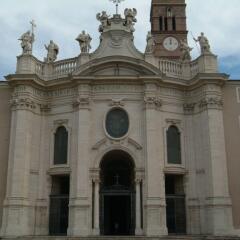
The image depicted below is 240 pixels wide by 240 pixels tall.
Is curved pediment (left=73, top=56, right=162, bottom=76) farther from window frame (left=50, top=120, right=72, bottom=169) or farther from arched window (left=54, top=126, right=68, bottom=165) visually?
arched window (left=54, top=126, right=68, bottom=165)

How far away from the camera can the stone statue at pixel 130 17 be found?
1074 inches

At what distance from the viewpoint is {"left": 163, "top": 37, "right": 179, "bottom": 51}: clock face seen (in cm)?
4578

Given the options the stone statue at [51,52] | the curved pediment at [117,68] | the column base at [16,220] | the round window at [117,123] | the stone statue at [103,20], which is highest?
the stone statue at [103,20]

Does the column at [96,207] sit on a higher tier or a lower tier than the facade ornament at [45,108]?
lower

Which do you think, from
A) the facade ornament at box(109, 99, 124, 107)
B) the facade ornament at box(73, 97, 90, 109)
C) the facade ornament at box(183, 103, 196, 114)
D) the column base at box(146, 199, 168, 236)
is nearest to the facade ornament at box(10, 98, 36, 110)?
the facade ornament at box(73, 97, 90, 109)

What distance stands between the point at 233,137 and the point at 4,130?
46.1 ft

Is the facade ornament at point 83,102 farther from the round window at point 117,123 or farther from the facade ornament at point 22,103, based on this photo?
the facade ornament at point 22,103

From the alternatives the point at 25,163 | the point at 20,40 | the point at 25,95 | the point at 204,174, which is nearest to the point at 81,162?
the point at 25,163

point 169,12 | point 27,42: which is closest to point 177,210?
→ point 27,42

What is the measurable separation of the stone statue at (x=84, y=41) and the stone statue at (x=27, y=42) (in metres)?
3.06

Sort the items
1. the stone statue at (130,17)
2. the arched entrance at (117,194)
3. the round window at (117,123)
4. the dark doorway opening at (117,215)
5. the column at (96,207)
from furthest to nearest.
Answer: the stone statue at (130,17) → the dark doorway opening at (117,215) → the round window at (117,123) → the arched entrance at (117,194) → the column at (96,207)

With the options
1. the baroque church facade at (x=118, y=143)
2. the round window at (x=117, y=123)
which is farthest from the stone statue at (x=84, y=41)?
the round window at (x=117, y=123)

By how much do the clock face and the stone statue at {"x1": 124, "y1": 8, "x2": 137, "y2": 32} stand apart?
1867 cm

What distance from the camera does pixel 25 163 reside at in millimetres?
24469
